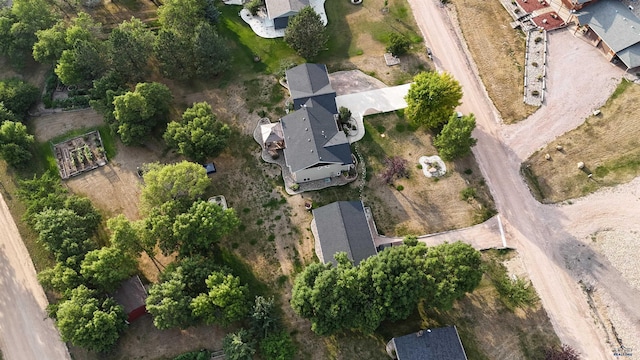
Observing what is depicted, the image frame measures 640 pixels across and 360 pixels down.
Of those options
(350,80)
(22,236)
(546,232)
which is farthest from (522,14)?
(22,236)

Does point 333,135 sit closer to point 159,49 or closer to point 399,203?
point 399,203

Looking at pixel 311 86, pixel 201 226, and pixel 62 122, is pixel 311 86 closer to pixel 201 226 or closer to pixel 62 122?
pixel 201 226

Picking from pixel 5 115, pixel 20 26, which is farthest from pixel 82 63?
pixel 20 26

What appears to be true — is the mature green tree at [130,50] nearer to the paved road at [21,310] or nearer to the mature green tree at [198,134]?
the mature green tree at [198,134]

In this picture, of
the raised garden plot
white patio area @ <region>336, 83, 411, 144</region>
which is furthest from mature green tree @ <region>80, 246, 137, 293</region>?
white patio area @ <region>336, 83, 411, 144</region>

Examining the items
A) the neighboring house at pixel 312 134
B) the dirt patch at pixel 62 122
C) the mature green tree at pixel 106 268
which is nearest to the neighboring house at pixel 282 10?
the neighboring house at pixel 312 134
